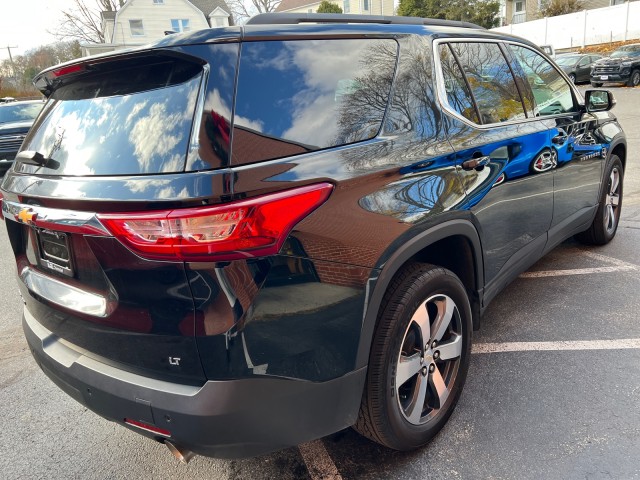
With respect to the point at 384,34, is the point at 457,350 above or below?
below

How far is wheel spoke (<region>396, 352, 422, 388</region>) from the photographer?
85.8 inches

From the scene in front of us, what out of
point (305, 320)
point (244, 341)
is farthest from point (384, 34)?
point (244, 341)

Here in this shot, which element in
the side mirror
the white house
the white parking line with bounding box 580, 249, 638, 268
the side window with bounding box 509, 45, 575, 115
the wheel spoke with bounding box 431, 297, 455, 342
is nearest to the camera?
the wheel spoke with bounding box 431, 297, 455, 342

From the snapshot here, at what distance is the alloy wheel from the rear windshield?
1230mm

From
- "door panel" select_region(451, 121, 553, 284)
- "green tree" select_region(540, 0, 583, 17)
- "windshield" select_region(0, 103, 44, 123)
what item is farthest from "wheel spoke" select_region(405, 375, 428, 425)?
"green tree" select_region(540, 0, 583, 17)

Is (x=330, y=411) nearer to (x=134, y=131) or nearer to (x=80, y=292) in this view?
(x=80, y=292)

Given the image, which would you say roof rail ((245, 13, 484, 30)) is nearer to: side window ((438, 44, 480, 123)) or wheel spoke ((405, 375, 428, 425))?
side window ((438, 44, 480, 123))

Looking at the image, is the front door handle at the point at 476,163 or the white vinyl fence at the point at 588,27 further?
the white vinyl fence at the point at 588,27

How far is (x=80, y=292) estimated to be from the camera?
192cm

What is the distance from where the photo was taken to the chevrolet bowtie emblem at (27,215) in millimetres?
1958

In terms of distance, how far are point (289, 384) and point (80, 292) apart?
0.86 m

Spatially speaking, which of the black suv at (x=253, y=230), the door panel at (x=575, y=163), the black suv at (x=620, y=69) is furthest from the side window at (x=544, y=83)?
the black suv at (x=620, y=69)

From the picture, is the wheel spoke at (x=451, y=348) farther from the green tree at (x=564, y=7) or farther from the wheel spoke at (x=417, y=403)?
the green tree at (x=564, y=7)

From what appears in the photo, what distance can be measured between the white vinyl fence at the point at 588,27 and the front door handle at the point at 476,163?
101 feet
